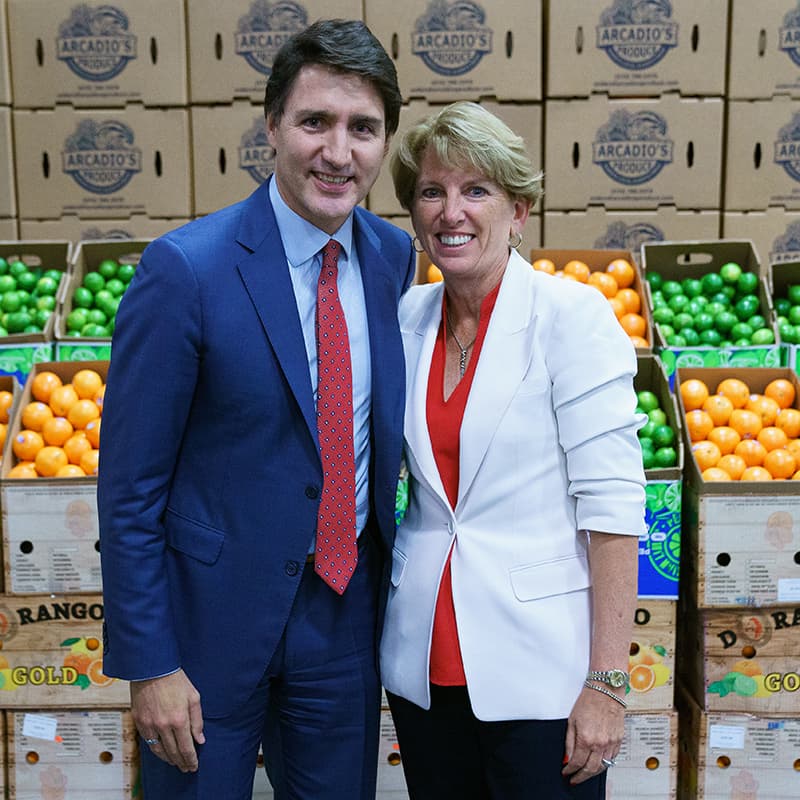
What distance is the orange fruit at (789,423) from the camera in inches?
94.3

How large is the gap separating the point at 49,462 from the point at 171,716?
1.07 meters

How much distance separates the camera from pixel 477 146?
1469mm

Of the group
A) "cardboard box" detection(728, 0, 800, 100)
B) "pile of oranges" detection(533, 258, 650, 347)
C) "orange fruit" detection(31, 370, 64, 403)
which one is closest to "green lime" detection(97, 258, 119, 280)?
"orange fruit" detection(31, 370, 64, 403)

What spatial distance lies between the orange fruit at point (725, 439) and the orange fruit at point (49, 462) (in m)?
1.49

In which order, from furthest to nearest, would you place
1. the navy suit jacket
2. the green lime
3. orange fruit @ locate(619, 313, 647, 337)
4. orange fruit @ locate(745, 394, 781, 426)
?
the green lime, orange fruit @ locate(619, 313, 647, 337), orange fruit @ locate(745, 394, 781, 426), the navy suit jacket

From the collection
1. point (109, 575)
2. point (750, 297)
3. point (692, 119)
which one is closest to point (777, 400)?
point (750, 297)

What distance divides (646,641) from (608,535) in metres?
0.95

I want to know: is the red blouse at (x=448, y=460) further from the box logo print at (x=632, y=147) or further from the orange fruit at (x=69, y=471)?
the box logo print at (x=632, y=147)

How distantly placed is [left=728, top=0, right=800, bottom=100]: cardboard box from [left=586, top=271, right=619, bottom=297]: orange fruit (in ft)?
2.79

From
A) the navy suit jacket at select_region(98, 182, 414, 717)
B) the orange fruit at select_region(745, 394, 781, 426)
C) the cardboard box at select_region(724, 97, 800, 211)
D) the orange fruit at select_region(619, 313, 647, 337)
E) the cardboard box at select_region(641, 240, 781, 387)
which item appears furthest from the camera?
the cardboard box at select_region(724, 97, 800, 211)

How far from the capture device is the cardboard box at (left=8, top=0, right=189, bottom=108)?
10.8 ft

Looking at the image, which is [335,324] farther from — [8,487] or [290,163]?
[8,487]

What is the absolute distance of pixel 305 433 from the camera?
1.42 m

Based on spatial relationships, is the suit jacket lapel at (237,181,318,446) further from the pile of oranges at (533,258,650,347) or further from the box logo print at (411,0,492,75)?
the box logo print at (411,0,492,75)
